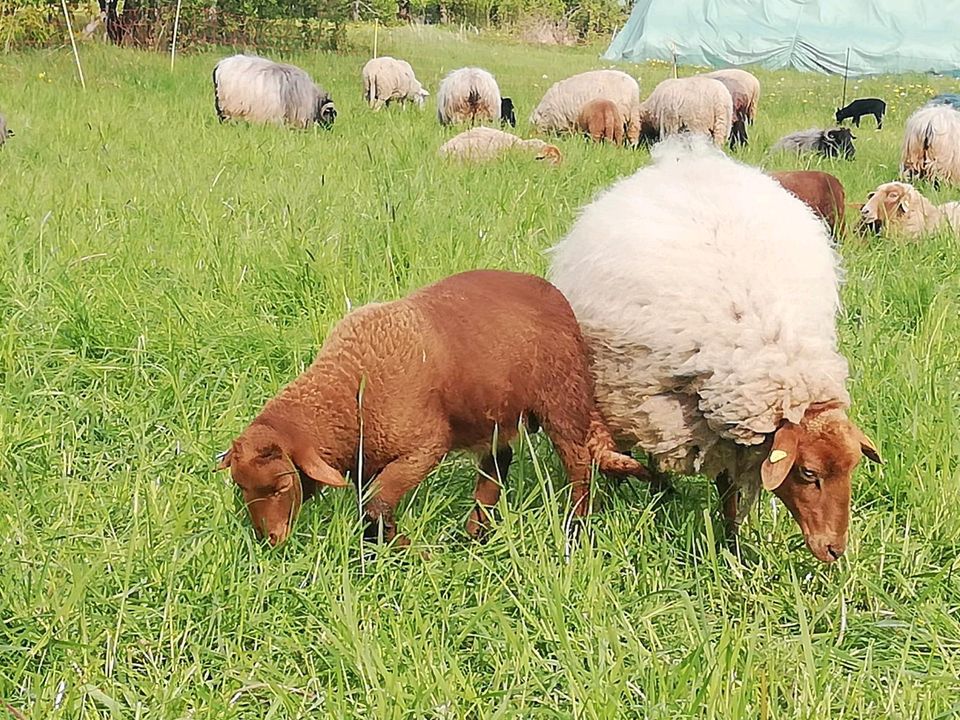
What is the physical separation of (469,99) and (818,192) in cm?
645

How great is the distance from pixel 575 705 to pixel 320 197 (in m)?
3.90

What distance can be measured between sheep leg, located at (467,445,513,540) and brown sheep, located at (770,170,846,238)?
3490 millimetres

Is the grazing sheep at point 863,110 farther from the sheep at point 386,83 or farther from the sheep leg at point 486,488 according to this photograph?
the sheep leg at point 486,488

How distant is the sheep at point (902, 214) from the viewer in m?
5.62

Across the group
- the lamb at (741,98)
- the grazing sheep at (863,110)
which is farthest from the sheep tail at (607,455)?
the grazing sheep at (863,110)

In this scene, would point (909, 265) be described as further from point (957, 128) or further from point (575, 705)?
point (957, 128)

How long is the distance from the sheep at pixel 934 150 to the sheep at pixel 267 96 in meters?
5.73

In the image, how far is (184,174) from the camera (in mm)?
5832

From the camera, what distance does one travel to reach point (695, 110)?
1023 centimetres


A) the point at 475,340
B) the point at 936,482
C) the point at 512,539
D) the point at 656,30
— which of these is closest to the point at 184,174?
the point at 475,340

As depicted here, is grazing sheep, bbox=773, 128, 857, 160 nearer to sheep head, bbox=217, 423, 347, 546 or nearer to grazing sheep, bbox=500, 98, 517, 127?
grazing sheep, bbox=500, 98, 517, 127

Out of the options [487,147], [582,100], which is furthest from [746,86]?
[487,147]

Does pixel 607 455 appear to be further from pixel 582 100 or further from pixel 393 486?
pixel 582 100

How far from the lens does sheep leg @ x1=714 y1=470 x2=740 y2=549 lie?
8.38ft
